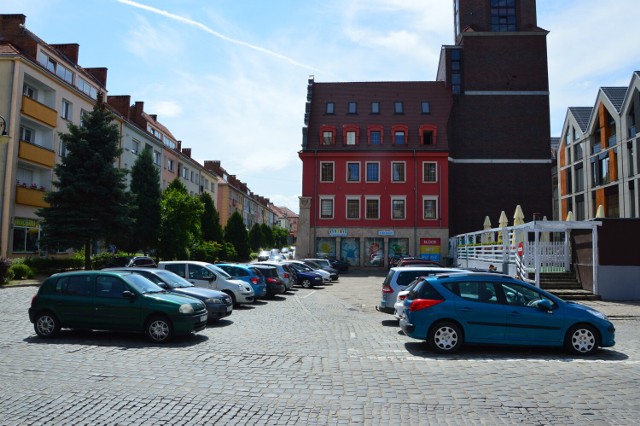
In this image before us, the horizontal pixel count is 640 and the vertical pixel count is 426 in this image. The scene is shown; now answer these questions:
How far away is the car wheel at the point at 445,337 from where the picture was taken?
10.1 metres

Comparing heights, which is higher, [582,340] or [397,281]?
[397,281]

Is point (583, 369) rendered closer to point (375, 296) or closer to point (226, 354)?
point (226, 354)

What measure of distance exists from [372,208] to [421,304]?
4052 centimetres

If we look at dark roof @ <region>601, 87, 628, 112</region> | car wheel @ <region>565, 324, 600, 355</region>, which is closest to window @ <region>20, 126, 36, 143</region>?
car wheel @ <region>565, 324, 600, 355</region>

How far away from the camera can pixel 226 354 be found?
967 centimetres

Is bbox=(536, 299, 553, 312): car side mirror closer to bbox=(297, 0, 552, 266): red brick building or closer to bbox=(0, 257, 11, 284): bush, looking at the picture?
bbox=(0, 257, 11, 284): bush

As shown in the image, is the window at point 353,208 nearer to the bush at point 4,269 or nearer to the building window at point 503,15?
the building window at point 503,15

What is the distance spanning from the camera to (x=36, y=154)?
107 ft

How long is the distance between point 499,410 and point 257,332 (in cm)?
723

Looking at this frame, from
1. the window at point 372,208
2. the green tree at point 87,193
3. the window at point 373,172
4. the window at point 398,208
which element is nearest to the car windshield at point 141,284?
the green tree at point 87,193

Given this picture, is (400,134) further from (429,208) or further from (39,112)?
(39,112)

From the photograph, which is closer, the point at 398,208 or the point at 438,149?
the point at 398,208

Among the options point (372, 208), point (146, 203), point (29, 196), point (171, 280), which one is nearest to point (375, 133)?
point (372, 208)

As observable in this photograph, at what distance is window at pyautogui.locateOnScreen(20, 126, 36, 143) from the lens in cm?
3210
